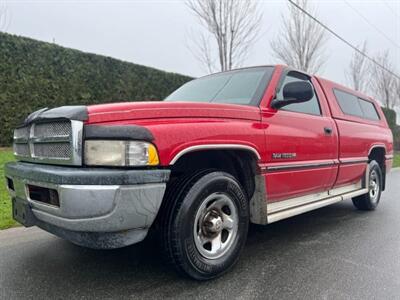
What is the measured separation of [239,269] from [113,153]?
4.91 ft

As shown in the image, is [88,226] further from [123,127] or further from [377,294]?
[377,294]

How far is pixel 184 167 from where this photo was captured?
2.87 meters

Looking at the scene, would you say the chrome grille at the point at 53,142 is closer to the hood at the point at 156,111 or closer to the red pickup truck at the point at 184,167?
the red pickup truck at the point at 184,167

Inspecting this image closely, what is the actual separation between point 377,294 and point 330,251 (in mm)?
915

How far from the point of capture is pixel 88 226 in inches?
87.4

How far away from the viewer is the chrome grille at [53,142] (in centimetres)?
230

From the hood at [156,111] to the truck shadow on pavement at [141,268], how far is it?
1.25 meters

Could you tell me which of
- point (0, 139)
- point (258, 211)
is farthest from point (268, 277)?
point (0, 139)

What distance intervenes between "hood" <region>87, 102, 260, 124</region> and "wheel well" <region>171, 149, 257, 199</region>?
0.32 m

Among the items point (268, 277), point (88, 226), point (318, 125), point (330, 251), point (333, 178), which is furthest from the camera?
point (333, 178)

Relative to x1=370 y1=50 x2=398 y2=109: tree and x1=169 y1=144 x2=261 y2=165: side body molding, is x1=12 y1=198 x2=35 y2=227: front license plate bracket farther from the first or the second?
x1=370 y1=50 x2=398 y2=109: tree

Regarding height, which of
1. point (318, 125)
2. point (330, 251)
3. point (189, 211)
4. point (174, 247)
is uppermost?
point (318, 125)

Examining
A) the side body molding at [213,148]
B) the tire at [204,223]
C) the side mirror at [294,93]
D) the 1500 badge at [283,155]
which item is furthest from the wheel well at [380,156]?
the tire at [204,223]

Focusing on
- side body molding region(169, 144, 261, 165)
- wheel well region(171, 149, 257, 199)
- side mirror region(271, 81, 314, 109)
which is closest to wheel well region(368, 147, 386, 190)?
side mirror region(271, 81, 314, 109)
